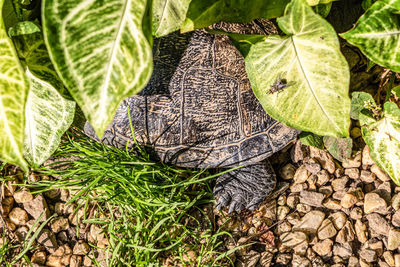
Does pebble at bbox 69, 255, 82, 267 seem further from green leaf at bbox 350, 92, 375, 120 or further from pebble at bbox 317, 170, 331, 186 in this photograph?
green leaf at bbox 350, 92, 375, 120

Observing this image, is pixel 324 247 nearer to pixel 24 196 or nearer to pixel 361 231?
pixel 361 231

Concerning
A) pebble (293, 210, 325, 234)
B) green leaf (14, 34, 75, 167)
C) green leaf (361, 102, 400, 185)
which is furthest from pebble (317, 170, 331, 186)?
green leaf (14, 34, 75, 167)

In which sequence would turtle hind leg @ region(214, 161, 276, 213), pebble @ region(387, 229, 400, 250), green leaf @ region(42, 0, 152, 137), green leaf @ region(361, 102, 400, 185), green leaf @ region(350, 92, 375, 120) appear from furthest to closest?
turtle hind leg @ region(214, 161, 276, 213) < pebble @ region(387, 229, 400, 250) < green leaf @ region(350, 92, 375, 120) < green leaf @ region(361, 102, 400, 185) < green leaf @ region(42, 0, 152, 137)

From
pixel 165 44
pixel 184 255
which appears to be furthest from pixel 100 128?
pixel 184 255

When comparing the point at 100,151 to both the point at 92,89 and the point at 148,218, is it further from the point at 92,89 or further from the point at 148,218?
the point at 92,89

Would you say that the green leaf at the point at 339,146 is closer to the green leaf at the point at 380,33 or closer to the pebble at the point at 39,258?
the green leaf at the point at 380,33

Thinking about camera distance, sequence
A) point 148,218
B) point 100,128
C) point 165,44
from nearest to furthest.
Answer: point 100,128
point 165,44
point 148,218

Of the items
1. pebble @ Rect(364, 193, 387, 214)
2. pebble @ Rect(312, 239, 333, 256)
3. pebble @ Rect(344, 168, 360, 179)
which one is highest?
pebble @ Rect(344, 168, 360, 179)
